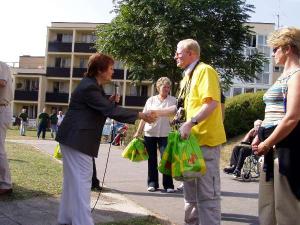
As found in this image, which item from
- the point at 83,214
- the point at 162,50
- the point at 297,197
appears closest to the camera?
the point at 297,197

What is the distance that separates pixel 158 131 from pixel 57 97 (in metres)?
60.2

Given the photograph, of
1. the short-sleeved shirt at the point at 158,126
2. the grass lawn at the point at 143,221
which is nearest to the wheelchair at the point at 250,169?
the short-sleeved shirt at the point at 158,126

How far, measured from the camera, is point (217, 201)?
16.0ft

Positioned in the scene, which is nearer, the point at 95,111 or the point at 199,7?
the point at 95,111

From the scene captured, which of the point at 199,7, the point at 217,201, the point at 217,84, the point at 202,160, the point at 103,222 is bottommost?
the point at 103,222

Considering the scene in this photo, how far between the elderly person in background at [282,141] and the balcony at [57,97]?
6396cm

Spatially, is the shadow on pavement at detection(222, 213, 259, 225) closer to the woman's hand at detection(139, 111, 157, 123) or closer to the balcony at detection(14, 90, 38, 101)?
the woman's hand at detection(139, 111, 157, 123)

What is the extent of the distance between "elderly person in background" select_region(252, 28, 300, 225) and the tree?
18.0m

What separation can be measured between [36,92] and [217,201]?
6449 centimetres

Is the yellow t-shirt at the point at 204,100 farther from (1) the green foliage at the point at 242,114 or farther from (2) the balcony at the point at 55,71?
(2) the balcony at the point at 55,71

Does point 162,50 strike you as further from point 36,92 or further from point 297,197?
point 36,92

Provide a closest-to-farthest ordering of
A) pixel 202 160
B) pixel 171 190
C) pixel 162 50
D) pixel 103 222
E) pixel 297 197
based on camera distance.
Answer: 1. pixel 297 197
2. pixel 202 160
3. pixel 103 222
4. pixel 171 190
5. pixel 162 50

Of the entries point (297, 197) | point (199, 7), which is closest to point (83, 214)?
point (297, 197)

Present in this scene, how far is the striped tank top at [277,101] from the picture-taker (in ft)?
13.2
